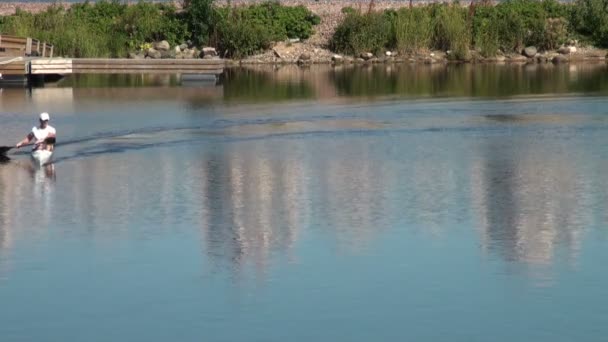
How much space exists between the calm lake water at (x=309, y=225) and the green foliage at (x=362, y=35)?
23.8 m

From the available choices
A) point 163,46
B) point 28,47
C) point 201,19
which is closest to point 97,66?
point 28,47

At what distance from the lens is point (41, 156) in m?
27.0

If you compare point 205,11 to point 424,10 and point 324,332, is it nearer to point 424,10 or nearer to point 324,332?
point 424,10

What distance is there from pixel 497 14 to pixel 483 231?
44761mm

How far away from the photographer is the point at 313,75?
167ft

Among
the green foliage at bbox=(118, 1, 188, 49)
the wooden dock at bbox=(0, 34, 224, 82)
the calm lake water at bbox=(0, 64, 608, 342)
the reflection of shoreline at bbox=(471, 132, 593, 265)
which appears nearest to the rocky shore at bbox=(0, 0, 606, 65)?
the green foliage at bbox=(118, 1, 188, 49)

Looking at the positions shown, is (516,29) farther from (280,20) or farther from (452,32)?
(280,20)

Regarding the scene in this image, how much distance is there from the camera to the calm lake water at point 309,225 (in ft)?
47.1

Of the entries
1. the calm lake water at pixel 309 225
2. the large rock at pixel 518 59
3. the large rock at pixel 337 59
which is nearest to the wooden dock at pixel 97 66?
the calm lake water at pixel 309 225

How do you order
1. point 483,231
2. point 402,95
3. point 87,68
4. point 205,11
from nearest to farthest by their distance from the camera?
point 483,231, point 402,95, point 87,68, point 205,11

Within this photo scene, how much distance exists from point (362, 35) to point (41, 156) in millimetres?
33978

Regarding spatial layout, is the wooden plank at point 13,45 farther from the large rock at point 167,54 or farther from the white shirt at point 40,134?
the white shirt at point 40,134

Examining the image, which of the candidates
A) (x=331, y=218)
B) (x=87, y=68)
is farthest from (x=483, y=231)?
(x=87, y=68)

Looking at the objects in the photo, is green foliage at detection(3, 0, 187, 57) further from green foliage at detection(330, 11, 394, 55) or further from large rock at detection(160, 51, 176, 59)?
green foliage at detection(330, 11, 394, 55)
